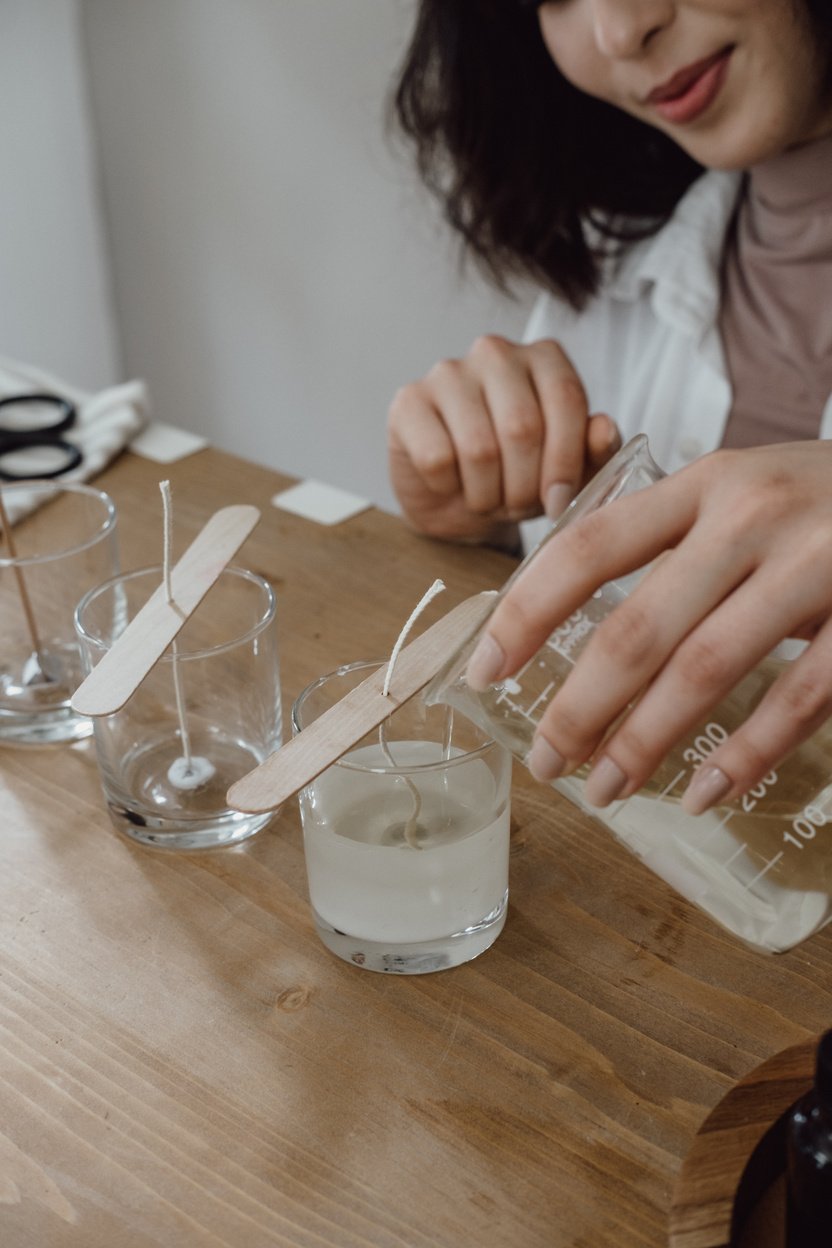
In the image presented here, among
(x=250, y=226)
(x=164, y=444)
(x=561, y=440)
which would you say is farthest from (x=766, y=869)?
(x=250, y=226)

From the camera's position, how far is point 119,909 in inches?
22.5

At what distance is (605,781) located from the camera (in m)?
0.45

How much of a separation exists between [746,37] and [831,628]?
58 cm

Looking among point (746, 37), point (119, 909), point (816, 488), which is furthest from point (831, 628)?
point (746, 37)

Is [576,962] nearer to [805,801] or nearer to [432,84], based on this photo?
[805,801]

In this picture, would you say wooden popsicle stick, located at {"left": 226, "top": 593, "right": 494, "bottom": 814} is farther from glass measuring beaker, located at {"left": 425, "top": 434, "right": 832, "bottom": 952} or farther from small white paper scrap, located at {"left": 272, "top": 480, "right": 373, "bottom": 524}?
small white paper scrap, located at {"left": 272, "top": 480, "right": 373, "bottom": 524}

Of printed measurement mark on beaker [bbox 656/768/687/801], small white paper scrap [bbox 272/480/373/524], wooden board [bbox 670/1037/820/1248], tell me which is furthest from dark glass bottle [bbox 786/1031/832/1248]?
small white paper scrap [bbox 272/480/373/524]

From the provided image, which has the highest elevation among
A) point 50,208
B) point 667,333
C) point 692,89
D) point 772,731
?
point 692,89

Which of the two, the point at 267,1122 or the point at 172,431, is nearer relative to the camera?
the point at 267,1122

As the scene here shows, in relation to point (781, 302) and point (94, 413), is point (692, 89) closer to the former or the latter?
point (781, 302)

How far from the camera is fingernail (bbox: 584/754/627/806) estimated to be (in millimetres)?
452

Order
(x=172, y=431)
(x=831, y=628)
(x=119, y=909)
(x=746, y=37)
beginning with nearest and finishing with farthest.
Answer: (x=831, y=628) < (x=119, y=909) < (x=746, y=37) < (x=172, y=431)

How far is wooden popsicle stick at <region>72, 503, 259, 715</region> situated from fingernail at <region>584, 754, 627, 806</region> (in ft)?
0.69

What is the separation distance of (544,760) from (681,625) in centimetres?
7
